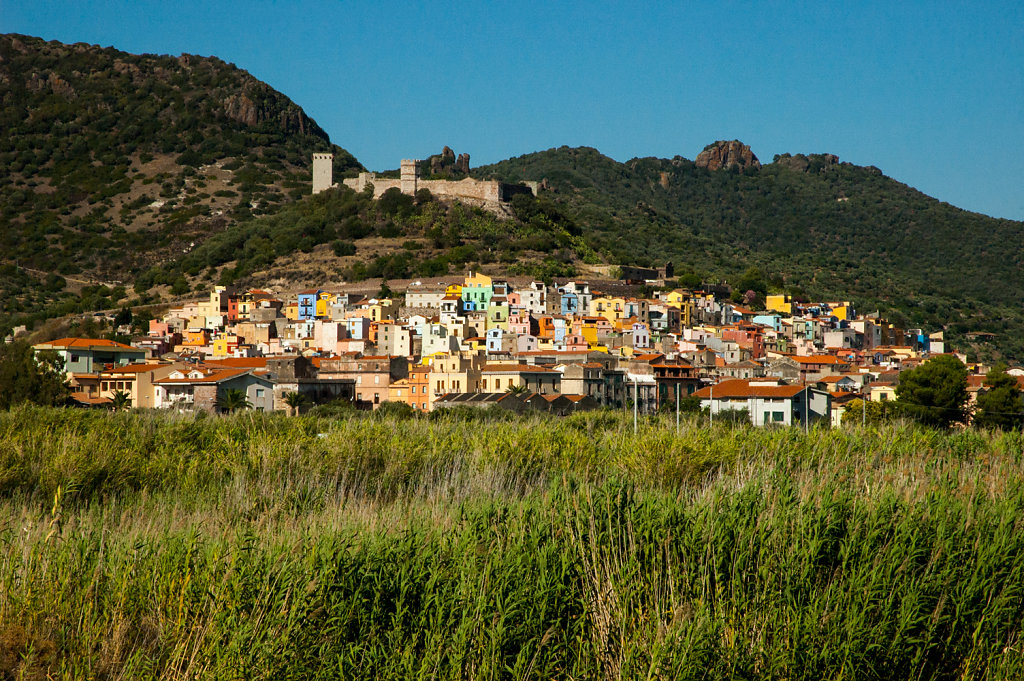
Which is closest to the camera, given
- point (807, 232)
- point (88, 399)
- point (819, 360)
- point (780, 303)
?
point (88, 399)

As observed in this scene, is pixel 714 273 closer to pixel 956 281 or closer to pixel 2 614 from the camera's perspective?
pixel 956 281

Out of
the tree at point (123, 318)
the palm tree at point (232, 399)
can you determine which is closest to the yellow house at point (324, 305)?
the tree at point (123, 318)

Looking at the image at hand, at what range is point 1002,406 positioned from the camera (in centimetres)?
2792

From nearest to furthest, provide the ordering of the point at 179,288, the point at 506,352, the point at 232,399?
the point at 232,399, the point at 506,352, the point at 179,288

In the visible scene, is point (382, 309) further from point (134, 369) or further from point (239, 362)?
point (134, 369)

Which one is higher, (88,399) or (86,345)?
(86,345)

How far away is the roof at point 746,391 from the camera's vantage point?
111 ft

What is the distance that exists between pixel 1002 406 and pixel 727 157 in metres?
135

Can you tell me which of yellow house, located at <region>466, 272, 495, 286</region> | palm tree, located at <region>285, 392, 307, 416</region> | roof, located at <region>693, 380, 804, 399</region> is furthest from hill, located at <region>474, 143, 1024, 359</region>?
palm tree, located at <region>285, 392, 307, 416</region>

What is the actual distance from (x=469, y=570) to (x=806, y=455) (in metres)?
6.36

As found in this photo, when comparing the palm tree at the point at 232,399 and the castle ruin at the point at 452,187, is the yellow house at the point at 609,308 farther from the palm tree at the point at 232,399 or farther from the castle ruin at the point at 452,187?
A: the palm tree at the point at 232,399

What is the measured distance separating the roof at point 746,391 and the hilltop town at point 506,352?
0.08m

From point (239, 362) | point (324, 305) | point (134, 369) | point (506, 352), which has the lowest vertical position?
point (134, 369)

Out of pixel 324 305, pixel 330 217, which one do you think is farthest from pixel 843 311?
pixel 330 217
